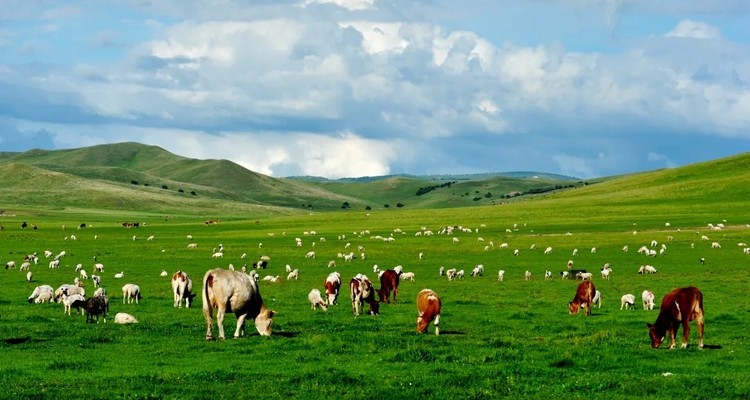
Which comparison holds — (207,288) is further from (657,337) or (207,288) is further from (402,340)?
(657,337)

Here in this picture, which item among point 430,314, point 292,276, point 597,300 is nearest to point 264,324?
point 430,314

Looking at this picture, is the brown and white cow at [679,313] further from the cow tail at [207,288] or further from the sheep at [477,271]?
the sheep at [477,271]

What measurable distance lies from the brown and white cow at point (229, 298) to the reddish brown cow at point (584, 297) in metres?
13.7

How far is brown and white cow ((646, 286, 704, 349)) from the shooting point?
21125mm

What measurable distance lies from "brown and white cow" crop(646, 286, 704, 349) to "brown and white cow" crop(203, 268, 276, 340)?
1122 centimetres

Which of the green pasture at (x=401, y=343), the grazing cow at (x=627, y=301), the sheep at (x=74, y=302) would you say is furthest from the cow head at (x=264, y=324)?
the grazing cow at (x=627, y=301)

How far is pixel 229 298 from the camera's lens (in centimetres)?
2339

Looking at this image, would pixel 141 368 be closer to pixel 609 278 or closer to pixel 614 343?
pixel 614 343

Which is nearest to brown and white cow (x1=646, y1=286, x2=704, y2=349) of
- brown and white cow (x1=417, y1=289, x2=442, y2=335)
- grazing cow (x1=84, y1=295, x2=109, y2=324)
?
brown and white cow (x1=417, y1=289, x2=442, y2=335)

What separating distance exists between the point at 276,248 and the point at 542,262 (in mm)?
28558

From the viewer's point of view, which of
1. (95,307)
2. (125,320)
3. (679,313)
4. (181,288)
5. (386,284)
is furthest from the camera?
(386,284)

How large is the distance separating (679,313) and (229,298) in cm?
1265

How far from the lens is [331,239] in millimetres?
89562

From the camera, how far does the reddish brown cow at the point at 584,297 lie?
31344 mm
